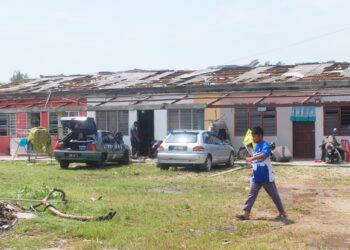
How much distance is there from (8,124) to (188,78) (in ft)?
35.6

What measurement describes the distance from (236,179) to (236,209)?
6.50m

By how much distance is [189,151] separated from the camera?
19.9 metres

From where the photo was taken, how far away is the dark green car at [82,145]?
840 inches

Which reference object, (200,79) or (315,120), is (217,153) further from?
(200,79)

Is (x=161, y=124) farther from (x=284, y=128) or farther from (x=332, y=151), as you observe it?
(x=332, y=151)

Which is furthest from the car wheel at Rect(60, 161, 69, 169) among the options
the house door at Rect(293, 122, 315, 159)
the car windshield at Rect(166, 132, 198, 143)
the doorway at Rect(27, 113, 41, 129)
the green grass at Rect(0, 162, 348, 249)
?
the doorway at Rect(27, 113, 41, 129)

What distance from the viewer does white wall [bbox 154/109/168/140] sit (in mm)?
28469

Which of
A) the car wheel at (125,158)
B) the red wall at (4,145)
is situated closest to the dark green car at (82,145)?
the car wheel at (125,158)

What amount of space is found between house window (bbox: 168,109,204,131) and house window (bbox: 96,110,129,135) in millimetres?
2539

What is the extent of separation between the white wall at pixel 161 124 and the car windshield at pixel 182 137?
777 cm

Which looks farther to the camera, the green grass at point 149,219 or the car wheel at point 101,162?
the car wheel at point 101,162

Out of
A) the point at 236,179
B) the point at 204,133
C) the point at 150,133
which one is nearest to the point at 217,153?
the point at 204,133

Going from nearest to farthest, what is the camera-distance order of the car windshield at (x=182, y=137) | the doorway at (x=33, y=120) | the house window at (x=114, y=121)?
the car windshield at (x=182, y=137) → the house window at (x=114, y=121) → the doorway at (x=33, y=120)

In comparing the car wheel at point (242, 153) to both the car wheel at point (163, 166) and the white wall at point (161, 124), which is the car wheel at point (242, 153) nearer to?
the white wall at point (161, 124)
